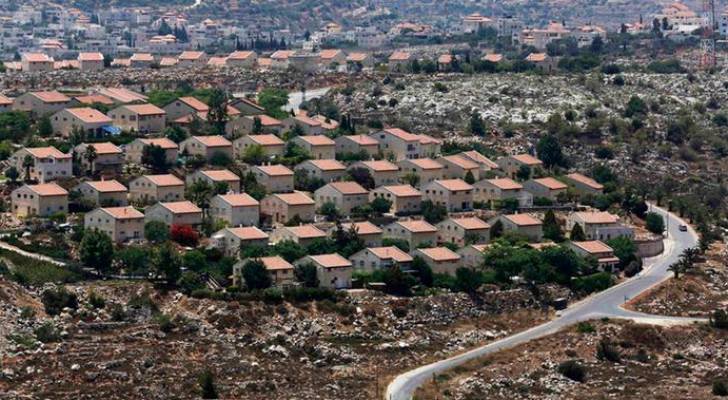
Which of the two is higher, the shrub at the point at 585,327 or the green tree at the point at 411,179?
the green tree at the point at 411,179

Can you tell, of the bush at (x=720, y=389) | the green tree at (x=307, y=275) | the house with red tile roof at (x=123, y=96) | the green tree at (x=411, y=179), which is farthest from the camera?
the house with red tile roof at (x=123, y=96)

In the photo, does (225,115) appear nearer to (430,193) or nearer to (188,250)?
(430,193)

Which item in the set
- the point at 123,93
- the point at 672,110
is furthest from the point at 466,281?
the point at 672,110

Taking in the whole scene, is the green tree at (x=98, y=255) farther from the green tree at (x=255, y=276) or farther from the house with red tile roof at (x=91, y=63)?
the house with red tile roof at (x=91, y=63)

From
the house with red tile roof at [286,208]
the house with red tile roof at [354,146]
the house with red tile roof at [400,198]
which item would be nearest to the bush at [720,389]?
the house with red tile roof at [286,208]

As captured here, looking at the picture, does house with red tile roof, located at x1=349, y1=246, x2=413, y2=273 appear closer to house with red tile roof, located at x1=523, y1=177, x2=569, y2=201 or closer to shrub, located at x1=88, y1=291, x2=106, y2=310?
shrub, located at x1=88, y1=291, x2=106, y2=310
